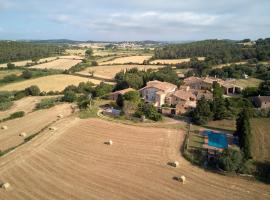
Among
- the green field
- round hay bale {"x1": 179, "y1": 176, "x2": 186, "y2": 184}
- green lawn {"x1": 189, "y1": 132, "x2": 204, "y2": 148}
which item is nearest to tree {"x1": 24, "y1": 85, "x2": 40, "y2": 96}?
green lawn {"x1": 189, "y1": 132, "x2": 204, "y2": 148}

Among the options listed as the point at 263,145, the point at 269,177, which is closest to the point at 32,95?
the point at 263,145

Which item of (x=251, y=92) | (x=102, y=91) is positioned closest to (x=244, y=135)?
(x=251, y=92)

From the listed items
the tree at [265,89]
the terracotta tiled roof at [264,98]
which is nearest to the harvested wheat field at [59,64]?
the tree at [265,89]

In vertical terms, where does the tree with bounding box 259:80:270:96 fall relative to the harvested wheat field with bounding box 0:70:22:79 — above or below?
above

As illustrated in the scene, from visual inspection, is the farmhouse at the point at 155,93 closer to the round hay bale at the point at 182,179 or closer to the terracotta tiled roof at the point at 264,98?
the terracotta tiled roof at the point at 264,98

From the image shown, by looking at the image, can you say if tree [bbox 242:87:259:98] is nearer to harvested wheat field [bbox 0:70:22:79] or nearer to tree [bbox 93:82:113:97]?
tree [bbox 93:82:113:97]

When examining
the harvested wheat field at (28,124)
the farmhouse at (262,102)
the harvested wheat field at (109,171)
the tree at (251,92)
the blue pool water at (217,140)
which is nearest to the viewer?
the harvested wheat field at (109,171)

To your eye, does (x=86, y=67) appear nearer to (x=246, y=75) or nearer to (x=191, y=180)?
(x=246, y=75)

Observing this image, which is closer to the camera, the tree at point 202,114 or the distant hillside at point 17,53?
the tree at point 202,114
